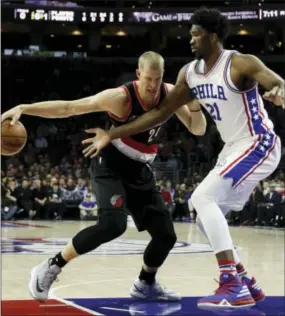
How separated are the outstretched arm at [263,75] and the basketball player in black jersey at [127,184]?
737 mm

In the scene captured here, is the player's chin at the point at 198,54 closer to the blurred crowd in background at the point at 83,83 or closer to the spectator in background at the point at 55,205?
the blurred crowd in background at the point at 83,83

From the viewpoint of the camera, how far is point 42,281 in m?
4.88

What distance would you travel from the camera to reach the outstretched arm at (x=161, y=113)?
3.89 metres

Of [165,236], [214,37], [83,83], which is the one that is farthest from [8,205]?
[214,37]

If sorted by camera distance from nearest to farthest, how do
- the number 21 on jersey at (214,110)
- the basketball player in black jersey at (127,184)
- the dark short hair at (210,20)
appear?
the dark short hair at (210,20) → the number 21 on jersey at (214,110) → the basketball player in black jersey at (127,184)

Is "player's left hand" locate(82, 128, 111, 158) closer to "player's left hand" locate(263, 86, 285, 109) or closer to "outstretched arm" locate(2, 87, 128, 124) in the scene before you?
"outstretched arm" locate(2, 87, 128, 124)

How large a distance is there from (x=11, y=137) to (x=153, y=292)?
6.10 feet

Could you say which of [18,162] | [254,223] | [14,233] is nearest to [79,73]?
[18,162]

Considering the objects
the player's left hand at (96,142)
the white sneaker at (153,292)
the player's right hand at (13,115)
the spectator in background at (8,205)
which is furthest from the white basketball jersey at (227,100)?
the spectator in background at (8,205)

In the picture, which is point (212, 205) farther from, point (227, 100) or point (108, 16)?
point (108, 16)

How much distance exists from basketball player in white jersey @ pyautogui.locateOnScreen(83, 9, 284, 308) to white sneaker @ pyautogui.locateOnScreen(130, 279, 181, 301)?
1.55 meters

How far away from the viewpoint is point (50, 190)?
17938 mm

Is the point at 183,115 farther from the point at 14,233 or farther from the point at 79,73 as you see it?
the point at 79,73

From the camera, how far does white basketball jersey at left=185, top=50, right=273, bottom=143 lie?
3.91 m
